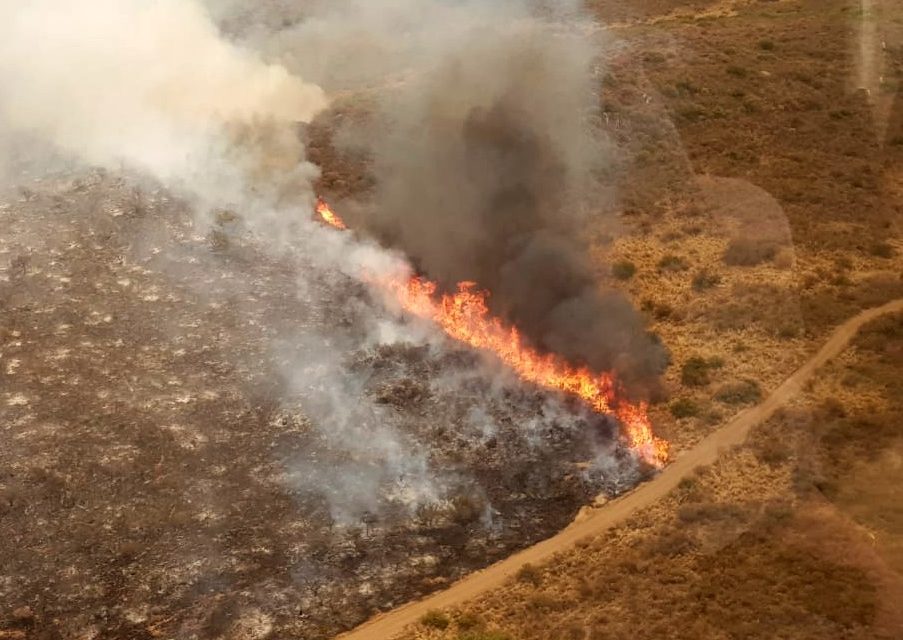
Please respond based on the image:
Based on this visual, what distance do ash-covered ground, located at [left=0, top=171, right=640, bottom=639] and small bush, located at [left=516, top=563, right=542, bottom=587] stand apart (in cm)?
102

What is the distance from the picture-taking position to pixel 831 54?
154ft

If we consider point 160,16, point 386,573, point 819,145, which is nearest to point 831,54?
point 819,145

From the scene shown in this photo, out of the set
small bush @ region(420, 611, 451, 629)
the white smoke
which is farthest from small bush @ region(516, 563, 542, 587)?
the white smoke

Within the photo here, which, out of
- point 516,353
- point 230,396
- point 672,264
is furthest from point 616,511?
point 230,396

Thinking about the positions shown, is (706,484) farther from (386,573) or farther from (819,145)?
(819,145)

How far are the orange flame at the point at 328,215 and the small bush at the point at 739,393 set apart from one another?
1696 centimetres

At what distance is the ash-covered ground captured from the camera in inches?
864

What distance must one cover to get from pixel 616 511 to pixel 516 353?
6.94 metres

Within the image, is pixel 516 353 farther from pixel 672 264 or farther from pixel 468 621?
pixel 468 621

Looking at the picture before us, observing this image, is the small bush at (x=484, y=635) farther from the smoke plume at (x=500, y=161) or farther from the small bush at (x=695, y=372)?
the small bush at (x=695, y=372)

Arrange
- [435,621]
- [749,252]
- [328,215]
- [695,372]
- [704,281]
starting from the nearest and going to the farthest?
1. [435,621]
2. [695,372]
3. [704,281]
4. [749,252]
5. [328,215]

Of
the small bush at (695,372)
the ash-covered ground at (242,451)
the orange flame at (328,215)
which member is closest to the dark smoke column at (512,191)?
the small bush at (695,372)

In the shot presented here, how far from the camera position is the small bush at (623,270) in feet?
106

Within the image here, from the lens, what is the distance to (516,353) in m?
28.5
